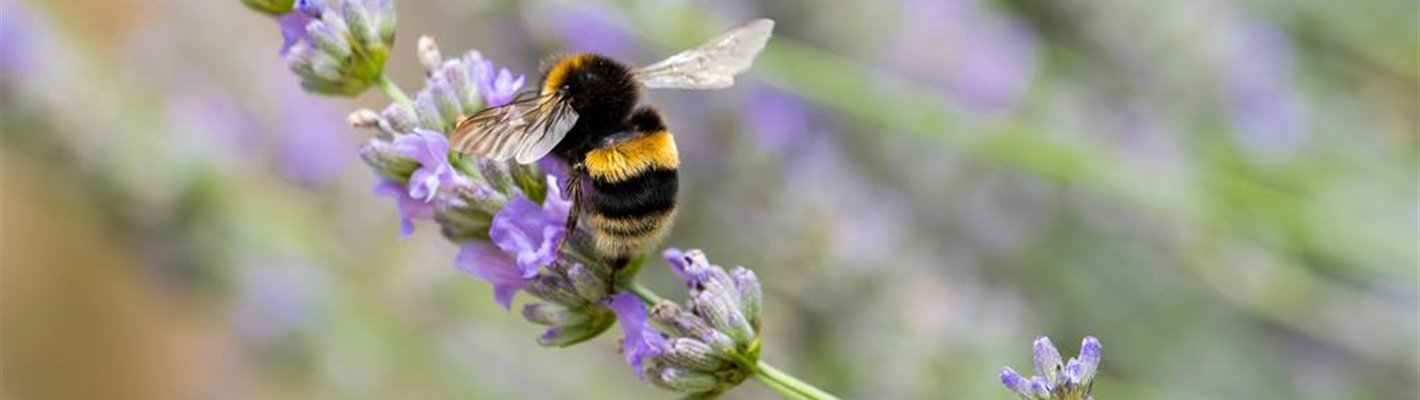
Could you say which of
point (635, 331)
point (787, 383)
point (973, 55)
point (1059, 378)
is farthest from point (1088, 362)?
point (973, 55)

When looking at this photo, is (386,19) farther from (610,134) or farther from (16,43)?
(16,43)

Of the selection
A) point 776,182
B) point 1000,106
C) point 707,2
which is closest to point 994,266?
point 1000,106

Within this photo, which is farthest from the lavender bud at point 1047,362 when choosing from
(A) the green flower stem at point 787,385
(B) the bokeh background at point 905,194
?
(B) the bokeh background at point 905,194

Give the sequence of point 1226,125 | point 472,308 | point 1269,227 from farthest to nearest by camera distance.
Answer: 1. point 472,308
2. point 1226,125
3. point 1269,227

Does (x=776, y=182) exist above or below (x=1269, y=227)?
below

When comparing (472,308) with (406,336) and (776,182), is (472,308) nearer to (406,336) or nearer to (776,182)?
(406,336)

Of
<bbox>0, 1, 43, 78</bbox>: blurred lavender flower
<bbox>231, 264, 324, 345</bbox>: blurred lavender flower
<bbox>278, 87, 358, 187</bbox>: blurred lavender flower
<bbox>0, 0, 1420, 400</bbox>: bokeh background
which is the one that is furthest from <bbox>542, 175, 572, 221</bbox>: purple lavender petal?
<bbox>278, 87, 358, 187</bbox>: blurred lavender flower

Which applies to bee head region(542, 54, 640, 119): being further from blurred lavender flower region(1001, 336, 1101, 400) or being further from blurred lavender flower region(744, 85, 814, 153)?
blurred lavender flower region(744, 85, 814, 153)
